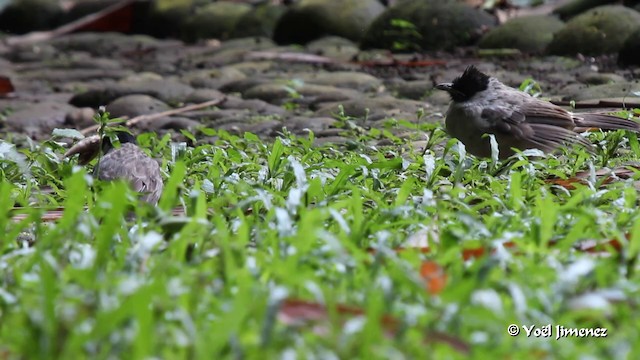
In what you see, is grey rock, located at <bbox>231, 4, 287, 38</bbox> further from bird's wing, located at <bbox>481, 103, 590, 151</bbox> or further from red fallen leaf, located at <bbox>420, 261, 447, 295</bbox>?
red fallen leaf, located at <bbox>420, 261, 447, 295</bbox>

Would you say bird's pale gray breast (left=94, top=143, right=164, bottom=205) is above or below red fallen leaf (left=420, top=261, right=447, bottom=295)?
below

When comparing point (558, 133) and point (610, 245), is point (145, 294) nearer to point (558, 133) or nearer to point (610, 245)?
point (610, 245)

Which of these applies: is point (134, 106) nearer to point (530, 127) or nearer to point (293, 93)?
point (293, 93)

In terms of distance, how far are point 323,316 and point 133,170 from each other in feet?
9.28

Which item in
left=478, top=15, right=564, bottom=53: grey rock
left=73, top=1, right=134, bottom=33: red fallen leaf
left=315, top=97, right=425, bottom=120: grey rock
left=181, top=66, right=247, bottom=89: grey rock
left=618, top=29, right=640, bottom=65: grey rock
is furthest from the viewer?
left=73, top=1, right=134, bottom=33: red fallen leaf

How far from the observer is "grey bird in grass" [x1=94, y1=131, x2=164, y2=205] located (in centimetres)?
523

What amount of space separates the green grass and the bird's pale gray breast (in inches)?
24.3

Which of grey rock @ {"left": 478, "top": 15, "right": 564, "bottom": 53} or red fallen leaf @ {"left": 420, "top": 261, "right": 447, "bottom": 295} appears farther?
grey rock @ {"left": 478, "top": 15, "right": 564, "bottom": 53}

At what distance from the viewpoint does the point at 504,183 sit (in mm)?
4992

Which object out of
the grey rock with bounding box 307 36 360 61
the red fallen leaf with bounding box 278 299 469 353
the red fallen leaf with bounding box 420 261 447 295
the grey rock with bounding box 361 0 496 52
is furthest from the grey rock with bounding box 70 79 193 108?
the red fallen leaf with bounding box 278 299 469 353

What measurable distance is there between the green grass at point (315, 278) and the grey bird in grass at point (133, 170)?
618 mm

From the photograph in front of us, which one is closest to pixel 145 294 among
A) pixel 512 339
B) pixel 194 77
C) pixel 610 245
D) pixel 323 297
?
pixel 323 297

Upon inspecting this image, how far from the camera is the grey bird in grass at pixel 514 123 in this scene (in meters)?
6.03

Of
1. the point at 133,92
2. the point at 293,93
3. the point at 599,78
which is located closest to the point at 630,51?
the point at 599,78
